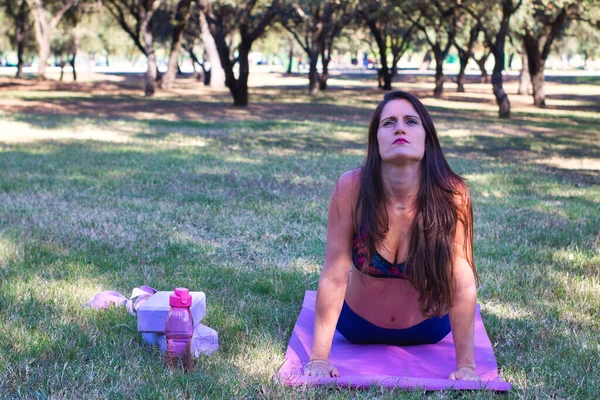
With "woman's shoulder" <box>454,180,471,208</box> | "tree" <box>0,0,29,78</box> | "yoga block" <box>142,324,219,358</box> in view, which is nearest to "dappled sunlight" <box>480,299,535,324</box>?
"woman's shoulder" <box>454,180,471,208</box>

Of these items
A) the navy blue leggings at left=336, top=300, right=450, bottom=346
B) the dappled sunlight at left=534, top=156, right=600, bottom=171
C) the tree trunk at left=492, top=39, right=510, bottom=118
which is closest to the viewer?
the navy blue leggings at left=336, top=300, right=450, bottom=346

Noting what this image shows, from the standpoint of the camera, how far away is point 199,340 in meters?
3.78

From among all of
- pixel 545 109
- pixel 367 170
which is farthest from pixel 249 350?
pixel 545 109

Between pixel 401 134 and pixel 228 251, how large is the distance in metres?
2.69

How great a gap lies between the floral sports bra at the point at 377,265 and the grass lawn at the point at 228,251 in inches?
24.2

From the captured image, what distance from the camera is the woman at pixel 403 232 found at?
3533 mm

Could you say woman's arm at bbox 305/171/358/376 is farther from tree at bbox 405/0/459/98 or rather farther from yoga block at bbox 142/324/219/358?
tree at bbox 405/0/459/98

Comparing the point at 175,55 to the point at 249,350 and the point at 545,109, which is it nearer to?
the point at 545,109

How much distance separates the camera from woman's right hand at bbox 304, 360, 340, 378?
A: 3.49 meters

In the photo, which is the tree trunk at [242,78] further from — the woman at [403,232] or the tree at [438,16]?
the woman at [403,232]

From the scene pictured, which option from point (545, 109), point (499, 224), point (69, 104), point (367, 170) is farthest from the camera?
point (545, 109)

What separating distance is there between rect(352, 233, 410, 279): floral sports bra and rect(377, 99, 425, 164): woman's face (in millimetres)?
436

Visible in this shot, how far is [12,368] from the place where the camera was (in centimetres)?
346

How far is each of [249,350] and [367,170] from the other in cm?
108
